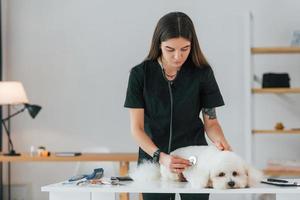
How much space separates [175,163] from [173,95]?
11.2 inches

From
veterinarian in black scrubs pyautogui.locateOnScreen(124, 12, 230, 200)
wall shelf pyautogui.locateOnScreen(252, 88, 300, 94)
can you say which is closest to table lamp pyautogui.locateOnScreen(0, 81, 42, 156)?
wall shelf pyautogui.locateOnScreen(252, 88, 300, 94)

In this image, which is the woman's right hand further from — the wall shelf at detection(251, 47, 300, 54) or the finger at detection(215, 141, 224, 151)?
the wall shelf at detection(251, 47, 300, 54)

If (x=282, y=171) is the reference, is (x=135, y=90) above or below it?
above

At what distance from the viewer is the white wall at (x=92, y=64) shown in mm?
4285

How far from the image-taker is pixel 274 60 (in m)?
4.26

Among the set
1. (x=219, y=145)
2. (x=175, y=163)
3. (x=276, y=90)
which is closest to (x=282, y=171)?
(x=276, y=90)

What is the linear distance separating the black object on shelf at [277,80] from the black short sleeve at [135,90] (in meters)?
2.13

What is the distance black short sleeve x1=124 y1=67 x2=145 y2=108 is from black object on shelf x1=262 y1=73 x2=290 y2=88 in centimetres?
213

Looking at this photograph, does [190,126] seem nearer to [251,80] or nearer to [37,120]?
[251,80]

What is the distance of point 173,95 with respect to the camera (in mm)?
1991

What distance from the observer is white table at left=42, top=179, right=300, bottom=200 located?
1.75 m

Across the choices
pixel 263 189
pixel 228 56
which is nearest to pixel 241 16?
pixel 228 56

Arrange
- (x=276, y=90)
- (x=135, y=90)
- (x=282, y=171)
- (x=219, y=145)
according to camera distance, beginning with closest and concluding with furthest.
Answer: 1. (x=219, y=145)
2. (x=135, y=90)
3. (x=282, y=171)
4. (x=276, y=90)

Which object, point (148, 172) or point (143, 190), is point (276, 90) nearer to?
point (148, 172)
